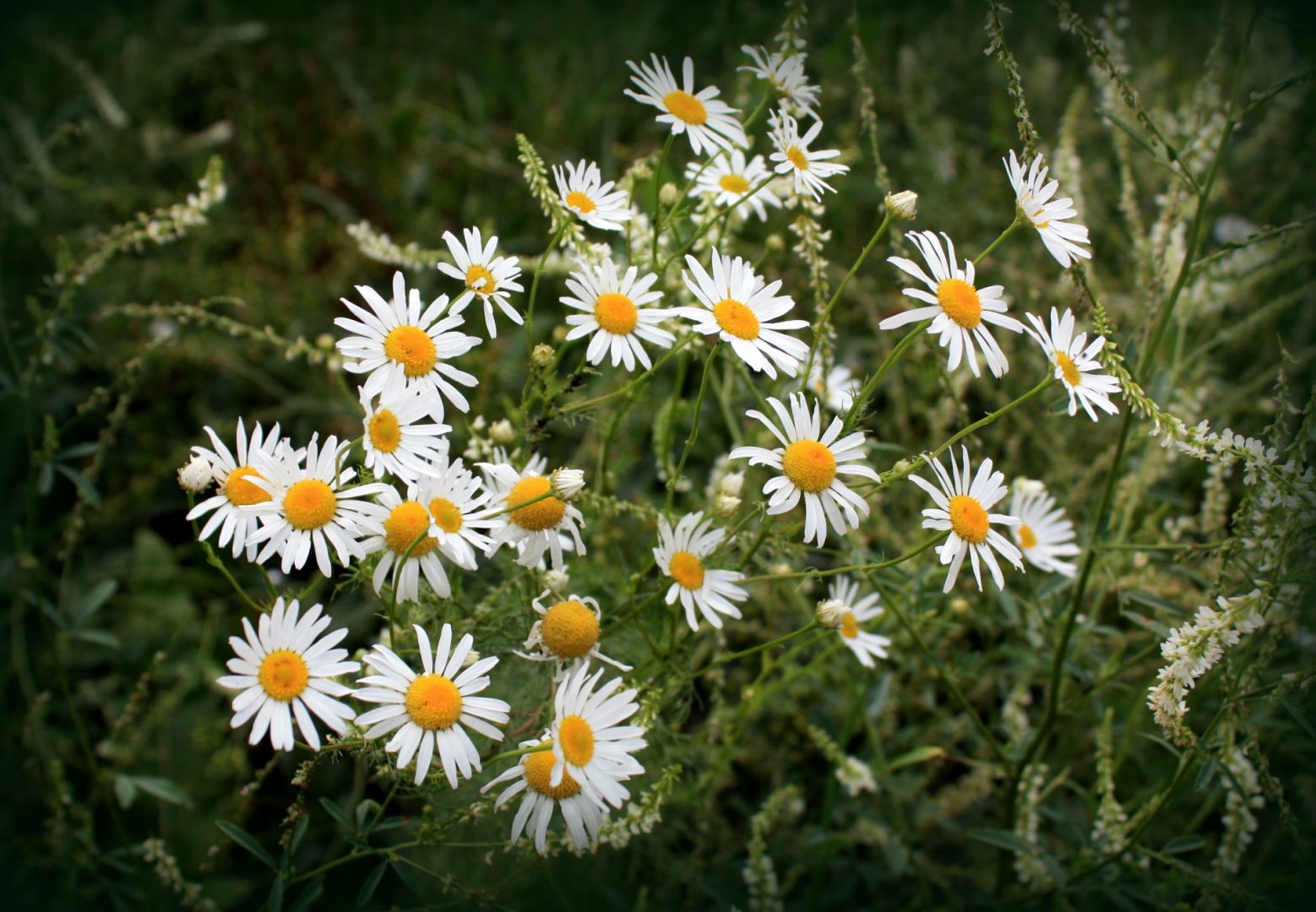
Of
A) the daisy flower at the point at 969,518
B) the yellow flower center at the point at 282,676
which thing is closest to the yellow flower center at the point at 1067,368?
the daisy flower at the point at 969,518

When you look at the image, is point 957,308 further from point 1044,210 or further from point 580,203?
point 580,203

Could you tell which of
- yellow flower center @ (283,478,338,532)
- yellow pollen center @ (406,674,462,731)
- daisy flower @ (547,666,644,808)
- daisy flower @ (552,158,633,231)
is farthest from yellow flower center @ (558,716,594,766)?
daisy flower @ (552,158,633,231)

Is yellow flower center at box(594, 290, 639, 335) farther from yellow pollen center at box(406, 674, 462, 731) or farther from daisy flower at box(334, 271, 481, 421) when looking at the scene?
yellow pollen center at box(406, 674, 462, 731)

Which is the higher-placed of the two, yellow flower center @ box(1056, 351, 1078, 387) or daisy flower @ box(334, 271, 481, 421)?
yellow flower center @ box(1056, 351, 1078, 387)

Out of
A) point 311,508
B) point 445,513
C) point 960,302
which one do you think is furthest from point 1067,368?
point 311,508

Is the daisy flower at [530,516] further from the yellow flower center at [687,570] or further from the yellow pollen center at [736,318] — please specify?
the yellow pollen center at [736,318]

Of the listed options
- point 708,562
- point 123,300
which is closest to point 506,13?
point 123,300
